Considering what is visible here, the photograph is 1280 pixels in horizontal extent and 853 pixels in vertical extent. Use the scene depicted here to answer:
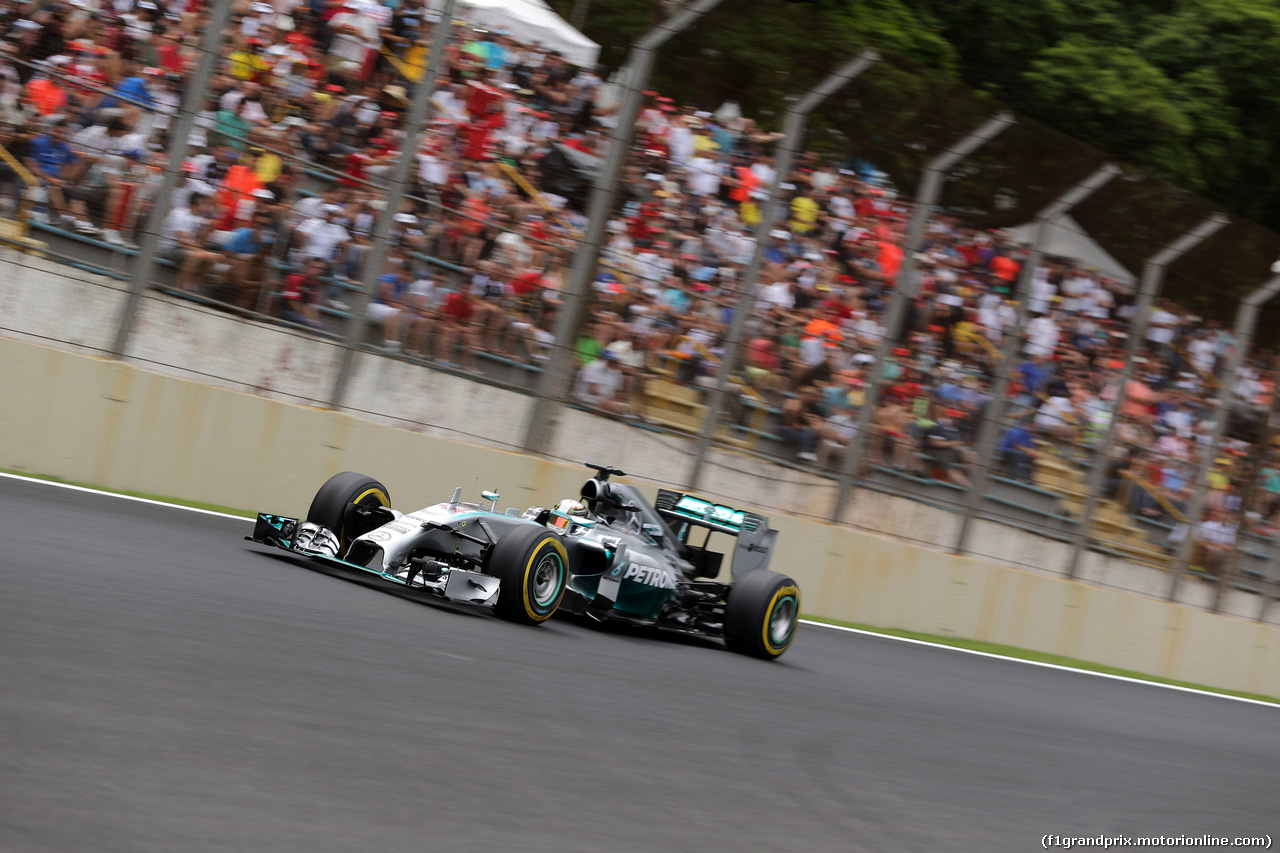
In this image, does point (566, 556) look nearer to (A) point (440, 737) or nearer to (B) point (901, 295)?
(A) point (440, 737)

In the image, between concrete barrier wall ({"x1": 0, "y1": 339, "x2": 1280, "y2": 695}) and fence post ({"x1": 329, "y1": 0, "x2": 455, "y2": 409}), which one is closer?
concrete barrier wall ({"x1": 0, "y1": 339, "x2": 1280, "y2": 695})

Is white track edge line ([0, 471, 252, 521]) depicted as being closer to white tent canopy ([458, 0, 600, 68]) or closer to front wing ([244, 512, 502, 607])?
front wing ([244, 512, 502, 607])

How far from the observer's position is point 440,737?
4379mm

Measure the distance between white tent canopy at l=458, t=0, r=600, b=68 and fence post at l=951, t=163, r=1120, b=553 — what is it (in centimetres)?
464

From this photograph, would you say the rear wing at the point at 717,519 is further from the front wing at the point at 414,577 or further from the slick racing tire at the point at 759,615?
the front wing at the point at 414,577

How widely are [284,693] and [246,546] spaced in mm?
3756

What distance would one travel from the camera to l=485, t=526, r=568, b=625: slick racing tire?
283 inches

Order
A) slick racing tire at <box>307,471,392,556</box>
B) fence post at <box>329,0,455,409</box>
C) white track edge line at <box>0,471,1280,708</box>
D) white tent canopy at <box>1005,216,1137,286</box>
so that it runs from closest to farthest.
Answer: slick racing tire at <box>307,471,392,556</box>, white track edge line at <box>0,471,1280,708</box>, fence post at <box>329,0,455,409</box>, white tent canopy at <box>1005,216,1137,286</box>

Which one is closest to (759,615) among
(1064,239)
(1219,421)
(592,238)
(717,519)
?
(717,519)

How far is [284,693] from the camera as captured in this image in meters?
4.41

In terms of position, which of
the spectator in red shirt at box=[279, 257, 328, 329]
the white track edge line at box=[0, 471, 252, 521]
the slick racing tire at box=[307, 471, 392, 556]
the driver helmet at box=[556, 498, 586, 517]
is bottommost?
the white track edge line at box=[0, 471, 252, 521]

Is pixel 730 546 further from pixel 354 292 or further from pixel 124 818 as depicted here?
pixel 124 818

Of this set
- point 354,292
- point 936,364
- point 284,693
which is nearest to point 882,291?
point 936,364

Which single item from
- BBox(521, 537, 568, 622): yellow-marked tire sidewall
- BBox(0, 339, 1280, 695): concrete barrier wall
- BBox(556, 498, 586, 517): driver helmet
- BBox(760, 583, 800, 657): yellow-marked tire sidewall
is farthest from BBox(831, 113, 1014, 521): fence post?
BBox(521, 537, 568, 622): yellow-marked tire sidewall
